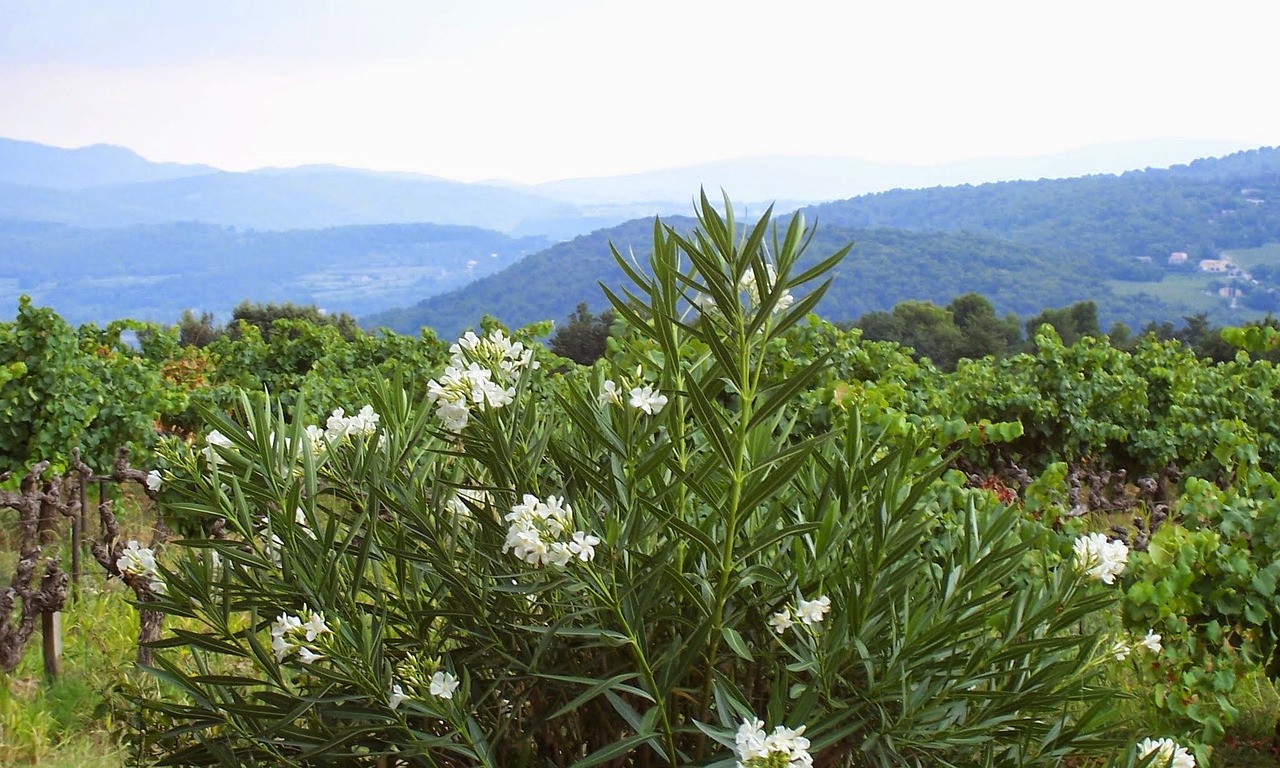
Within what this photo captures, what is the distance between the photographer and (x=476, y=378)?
1.08m

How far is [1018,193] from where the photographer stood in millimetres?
66750

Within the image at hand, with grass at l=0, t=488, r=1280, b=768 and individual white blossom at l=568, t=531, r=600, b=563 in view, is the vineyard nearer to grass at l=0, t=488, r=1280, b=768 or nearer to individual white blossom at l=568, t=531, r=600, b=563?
individual white blossom at l=568, t=531, r=600, b=563

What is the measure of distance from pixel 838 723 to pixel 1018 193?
7158 cm

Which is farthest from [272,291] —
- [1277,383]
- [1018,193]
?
[1277,383]

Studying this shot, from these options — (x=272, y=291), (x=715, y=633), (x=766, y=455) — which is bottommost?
(x=272, y=291)

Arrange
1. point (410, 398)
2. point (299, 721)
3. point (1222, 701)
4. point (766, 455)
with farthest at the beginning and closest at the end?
point (1222, 701) → point (410, 398) → point (299, 721) → point (766, 455)

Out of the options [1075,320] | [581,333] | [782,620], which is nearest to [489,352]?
[782,620]

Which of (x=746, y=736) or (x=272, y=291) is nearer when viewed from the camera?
(x=746, y=736)

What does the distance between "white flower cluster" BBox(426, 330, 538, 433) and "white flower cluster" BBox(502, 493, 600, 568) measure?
0.17 m

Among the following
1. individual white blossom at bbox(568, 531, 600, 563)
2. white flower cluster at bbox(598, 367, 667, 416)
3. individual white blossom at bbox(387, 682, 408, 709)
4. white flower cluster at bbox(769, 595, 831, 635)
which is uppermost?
white flower cluster at bbox(598, 367, 667, 416)

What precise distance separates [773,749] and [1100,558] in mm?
561

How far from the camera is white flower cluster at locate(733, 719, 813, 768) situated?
34.9 inches

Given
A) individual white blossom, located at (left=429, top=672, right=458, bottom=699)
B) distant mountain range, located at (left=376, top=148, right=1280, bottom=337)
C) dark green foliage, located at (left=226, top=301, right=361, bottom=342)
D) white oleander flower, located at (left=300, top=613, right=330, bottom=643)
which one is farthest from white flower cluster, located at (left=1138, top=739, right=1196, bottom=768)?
distant mountain range, located at (left=376, top=148, right=1280, bottom=337)

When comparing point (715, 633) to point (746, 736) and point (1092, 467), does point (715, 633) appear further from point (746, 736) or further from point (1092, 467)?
point (1092, 467)
